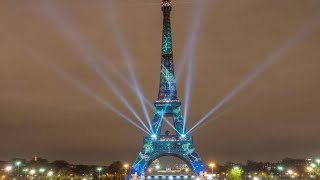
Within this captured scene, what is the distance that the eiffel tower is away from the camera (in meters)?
102

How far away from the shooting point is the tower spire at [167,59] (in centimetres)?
10744

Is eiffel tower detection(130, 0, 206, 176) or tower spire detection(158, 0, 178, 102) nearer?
eiffel tower detection(130, 0, 206, 176)

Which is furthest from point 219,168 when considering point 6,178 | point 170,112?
point 6,178

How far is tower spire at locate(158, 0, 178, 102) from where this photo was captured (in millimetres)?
107438

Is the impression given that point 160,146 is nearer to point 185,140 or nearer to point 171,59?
point 185,140

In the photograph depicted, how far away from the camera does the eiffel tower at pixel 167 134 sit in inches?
4035

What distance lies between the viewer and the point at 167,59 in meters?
108

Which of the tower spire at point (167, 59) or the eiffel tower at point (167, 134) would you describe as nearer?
the eiffel tower at point (167, 134)

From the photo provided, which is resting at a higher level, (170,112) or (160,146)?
(170,112)

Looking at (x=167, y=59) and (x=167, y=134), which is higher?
(x=167, y=59)

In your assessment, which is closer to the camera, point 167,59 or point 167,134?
point 167,59

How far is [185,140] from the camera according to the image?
342 ft

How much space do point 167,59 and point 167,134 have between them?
58.6 feet

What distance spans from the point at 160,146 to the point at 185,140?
5.92 meters
